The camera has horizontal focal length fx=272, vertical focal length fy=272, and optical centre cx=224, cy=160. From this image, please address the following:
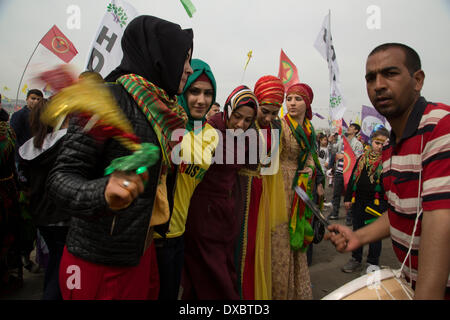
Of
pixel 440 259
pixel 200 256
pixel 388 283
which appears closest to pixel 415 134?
pixel 440 259

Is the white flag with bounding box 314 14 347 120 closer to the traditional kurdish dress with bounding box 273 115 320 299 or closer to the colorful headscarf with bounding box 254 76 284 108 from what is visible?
the traditional kurdish dress with bounding box 273 115 320 299

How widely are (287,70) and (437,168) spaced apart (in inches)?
170

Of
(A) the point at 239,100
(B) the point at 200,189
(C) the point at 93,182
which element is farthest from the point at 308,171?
(C) the point at 93,182

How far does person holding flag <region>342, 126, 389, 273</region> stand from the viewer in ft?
11.6

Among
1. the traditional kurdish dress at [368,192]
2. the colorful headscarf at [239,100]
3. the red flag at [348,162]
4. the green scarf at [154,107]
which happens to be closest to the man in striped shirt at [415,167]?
the green scarf at [154,107]

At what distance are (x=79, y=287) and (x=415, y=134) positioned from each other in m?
1.47

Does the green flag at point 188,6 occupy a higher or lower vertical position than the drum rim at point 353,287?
higher

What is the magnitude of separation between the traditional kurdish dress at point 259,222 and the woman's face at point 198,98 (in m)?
0.61

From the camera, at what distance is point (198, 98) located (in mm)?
2156

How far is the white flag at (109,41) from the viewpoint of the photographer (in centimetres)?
285

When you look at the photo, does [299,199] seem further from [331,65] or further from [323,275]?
[331,65]

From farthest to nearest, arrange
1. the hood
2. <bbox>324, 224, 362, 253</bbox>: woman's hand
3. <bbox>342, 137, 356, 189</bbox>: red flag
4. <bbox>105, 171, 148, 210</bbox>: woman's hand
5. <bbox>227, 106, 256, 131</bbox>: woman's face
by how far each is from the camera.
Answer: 1. <bbox>342, 137, 356, 189</bbox>: red flag
2. <bbox>227, 106, 256, 131</bbox>: woman's face
3. the hood
4. <bbox>324, 224, 362, 253</bbox>: woman's hand
5. <bbox>105, 171, 148, 210</bbox>: woman's hand

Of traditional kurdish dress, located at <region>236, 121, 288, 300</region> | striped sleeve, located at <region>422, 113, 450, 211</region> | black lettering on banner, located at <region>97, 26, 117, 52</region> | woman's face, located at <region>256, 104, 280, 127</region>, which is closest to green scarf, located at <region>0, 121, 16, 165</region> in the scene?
black lettering on banner, located at <region>97, 26, 117, 52</region>

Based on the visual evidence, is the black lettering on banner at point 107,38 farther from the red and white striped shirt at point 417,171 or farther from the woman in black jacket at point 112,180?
the red and white striped shirt at point 417,171
